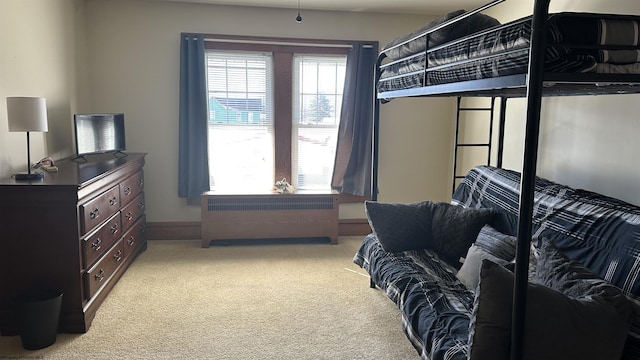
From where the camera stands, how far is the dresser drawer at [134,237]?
3.81m

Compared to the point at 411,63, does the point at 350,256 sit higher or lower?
lower

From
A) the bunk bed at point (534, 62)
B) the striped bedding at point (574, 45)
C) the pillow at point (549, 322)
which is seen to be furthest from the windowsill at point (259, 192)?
the pillow at point (549, 322)

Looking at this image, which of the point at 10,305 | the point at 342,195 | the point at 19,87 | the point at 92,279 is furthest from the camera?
the point at 342,195

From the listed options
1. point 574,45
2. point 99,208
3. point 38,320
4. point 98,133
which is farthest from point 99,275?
point 574,45

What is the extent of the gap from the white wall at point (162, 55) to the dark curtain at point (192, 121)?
0.11m

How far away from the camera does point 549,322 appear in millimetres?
1634

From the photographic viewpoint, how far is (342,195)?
497 cm

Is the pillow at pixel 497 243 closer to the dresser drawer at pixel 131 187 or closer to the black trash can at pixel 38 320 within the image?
the black trash can at pixel 38 320

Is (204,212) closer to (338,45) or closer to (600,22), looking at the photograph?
(338,45)

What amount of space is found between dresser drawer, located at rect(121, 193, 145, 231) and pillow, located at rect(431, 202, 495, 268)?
7.69 feet

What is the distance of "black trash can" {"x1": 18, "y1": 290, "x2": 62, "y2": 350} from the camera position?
2562 mm

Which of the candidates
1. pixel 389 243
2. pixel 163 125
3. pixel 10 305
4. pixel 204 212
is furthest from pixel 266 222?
pixel 10 305

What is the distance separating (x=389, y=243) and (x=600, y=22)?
1824mm

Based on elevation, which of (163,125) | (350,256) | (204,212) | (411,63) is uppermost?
(411,63)
